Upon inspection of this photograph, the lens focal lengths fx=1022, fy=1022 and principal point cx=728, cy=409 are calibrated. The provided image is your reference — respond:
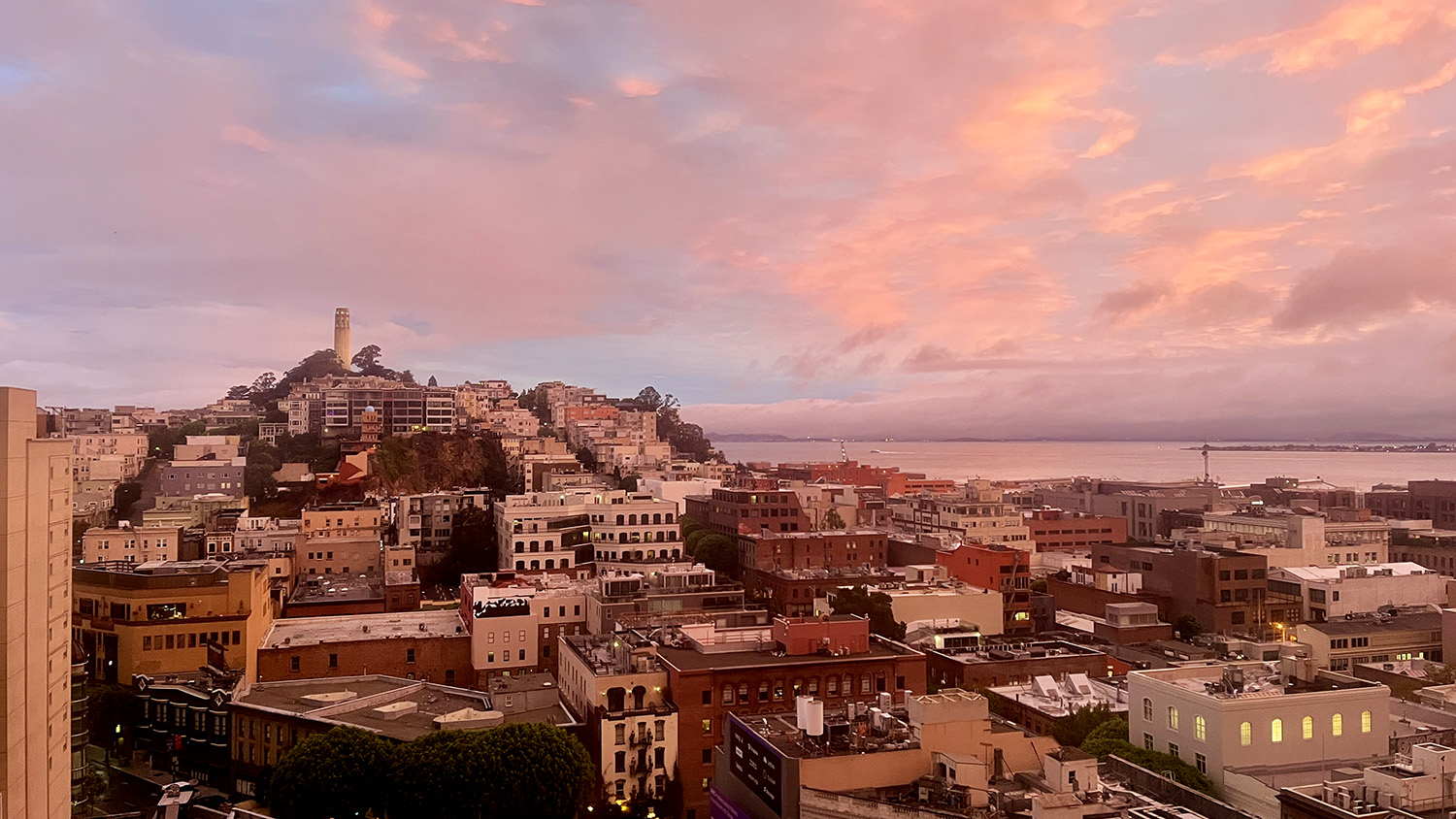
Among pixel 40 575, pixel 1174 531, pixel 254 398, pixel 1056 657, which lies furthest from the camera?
pixel 254 398

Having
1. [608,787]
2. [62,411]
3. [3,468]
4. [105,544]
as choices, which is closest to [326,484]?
[105,544]

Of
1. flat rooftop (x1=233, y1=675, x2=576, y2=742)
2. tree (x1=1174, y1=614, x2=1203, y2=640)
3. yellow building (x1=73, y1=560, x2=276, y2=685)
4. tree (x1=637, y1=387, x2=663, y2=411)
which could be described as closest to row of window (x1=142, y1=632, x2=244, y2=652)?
yellow building (x1=73, y1=560, x2=276, y2=685)

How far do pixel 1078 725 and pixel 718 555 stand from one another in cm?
4038

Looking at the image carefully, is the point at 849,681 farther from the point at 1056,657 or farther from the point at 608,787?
the point at 1056,657

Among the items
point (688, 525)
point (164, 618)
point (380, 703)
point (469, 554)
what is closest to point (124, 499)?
point (469, 554)

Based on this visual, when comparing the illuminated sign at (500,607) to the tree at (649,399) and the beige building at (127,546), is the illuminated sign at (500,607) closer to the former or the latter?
the beige building at (127,546)

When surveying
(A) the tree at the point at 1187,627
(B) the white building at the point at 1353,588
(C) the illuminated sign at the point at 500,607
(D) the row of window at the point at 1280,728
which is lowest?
(A) the tree at the point at 1187,627

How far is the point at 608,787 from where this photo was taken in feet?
125

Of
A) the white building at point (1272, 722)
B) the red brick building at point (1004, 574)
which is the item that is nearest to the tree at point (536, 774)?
the white building at point (1272, 722)

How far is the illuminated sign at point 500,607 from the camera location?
53562 mm

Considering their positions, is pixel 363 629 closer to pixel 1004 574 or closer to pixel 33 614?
pixel 33 614

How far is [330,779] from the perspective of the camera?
34.4 metres

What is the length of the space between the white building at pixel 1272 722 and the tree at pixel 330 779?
1057 inches

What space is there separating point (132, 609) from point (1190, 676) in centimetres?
4683
